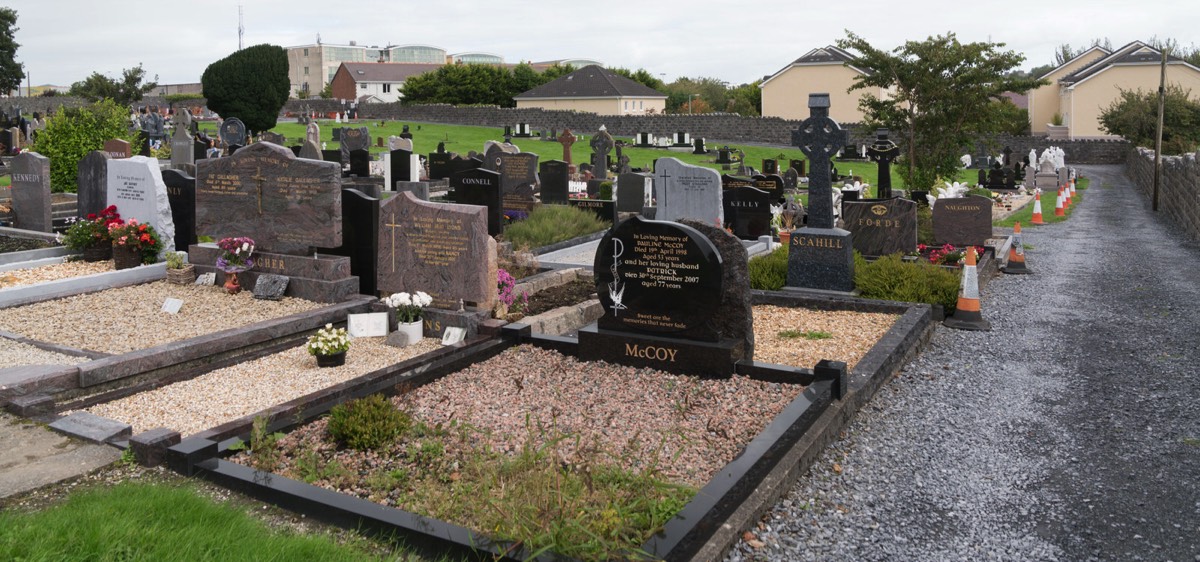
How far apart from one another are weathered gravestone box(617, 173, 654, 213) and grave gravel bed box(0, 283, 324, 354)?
909 centimetres

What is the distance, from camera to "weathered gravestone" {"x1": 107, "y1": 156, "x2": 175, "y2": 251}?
39.8 ft

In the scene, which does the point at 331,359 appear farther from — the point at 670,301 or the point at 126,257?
the point at 126,257

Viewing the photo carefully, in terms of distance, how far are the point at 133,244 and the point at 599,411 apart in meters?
7.71

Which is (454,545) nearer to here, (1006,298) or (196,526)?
(196,526)

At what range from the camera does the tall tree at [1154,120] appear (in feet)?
140

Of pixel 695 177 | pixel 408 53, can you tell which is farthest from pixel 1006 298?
pixel 408 53

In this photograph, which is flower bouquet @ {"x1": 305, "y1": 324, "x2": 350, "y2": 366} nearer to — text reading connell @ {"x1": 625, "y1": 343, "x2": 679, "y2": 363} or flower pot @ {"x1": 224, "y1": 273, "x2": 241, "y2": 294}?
text reading connell @ {"x1": 625, "y1": 343, "x2": 679, "y2": 363}

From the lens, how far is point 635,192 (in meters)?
18.2

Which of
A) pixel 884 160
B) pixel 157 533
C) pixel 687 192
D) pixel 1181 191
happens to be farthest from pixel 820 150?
pixel 1181 191

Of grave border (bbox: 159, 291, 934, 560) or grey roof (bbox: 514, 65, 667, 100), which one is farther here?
grey roof (bbox: 514, 65, 667, 100)

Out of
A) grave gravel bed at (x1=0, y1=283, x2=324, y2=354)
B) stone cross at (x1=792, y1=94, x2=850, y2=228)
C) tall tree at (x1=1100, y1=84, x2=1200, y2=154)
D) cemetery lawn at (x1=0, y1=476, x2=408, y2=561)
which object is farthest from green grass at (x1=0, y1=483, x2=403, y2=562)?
tall tree at (x1=1100, y1=84, x2=1200, y2=154)

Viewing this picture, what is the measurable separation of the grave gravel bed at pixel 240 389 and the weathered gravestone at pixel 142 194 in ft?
15.3

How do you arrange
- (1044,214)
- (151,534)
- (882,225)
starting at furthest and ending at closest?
(1044,214)
(882,225)
(151,534)

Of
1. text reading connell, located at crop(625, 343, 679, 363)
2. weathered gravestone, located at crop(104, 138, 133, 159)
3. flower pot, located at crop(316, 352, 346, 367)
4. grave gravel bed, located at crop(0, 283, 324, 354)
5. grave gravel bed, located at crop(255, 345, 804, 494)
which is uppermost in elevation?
weathered gravestone, located at crop(104, 138, 133, 159)
